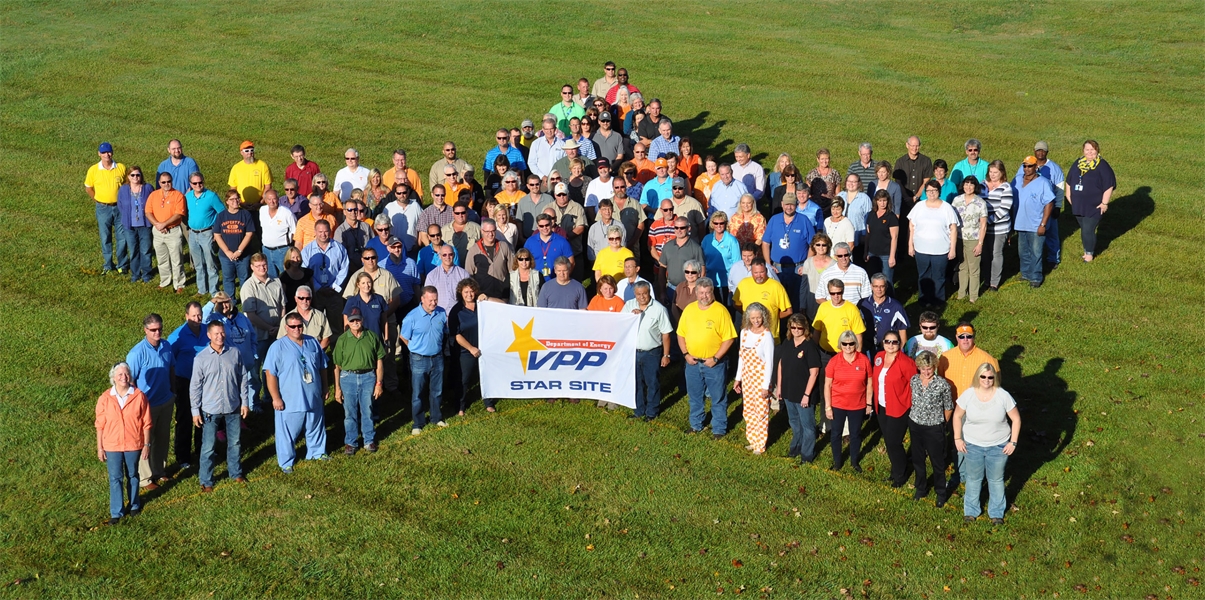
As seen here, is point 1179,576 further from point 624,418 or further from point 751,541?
point 624,418

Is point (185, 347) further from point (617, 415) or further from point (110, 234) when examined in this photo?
point (110, 234)

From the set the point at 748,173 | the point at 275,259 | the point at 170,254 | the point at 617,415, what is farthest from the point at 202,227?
the point at 748,173

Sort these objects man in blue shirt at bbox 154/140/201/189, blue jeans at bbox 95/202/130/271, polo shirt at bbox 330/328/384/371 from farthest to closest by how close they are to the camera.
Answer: man in blue shirt at bbox 154/140/201/189, blue jeans at bbox 95/202/130/271, polo shirt at bbox 330/328/384/371

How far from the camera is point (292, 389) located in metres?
A: 14.2

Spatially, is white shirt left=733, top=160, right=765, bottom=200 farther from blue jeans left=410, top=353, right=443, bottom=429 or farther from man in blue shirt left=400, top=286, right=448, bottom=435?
blue jeans left=410, top=353, right=443, bottom=429

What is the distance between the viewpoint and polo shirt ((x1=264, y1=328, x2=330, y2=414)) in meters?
14.1

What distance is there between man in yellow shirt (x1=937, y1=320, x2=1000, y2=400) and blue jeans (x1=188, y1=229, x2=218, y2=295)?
1180cm

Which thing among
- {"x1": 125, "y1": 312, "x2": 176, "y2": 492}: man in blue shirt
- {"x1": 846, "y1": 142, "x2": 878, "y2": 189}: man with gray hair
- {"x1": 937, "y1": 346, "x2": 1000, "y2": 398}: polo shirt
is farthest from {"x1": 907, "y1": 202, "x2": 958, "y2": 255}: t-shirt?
{"x1": 125, "y1": 312, "x2": 176, "y2": 492}: man in blue shirt

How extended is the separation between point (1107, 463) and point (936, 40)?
24.1m

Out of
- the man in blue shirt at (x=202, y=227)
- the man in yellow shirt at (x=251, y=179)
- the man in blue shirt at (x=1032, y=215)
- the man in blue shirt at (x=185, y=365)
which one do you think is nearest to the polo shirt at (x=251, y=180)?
the man in yellow shirt at (x=251, y=179)

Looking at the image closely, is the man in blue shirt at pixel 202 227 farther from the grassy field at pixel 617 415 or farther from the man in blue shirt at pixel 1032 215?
the man in blue shirt at pixel 1032 215

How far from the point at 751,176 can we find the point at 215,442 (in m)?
10.1

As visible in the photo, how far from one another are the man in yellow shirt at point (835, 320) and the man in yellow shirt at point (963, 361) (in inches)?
46.2

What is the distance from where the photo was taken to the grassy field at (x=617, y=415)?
12609 mm
